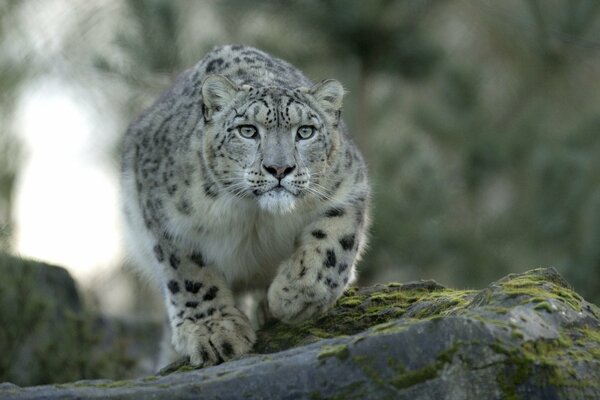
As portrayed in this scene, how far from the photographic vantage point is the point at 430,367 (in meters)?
4.82

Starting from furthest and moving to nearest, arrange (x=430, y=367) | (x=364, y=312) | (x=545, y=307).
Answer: (x=364, y=312)
(x=545, y=307)
(x=430, y=367)

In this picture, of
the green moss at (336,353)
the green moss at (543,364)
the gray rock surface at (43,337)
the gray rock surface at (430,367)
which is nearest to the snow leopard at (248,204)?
the gray rock surface at (430,367)

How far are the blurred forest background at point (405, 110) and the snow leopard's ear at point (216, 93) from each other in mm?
5660

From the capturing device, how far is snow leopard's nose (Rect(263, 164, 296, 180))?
265 inches

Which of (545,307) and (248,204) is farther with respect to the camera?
(248,204)

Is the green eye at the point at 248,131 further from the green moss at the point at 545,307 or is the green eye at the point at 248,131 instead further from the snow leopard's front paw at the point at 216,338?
the green moss at the point at 545,307

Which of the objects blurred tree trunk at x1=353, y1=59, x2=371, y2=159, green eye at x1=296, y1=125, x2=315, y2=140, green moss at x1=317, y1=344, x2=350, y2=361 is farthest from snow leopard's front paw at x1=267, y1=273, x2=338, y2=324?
blurred tree trunk at x1=353, y1=59, x2=371, y2=159

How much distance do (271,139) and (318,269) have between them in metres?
0.86

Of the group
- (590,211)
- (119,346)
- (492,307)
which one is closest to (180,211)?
(492,307)

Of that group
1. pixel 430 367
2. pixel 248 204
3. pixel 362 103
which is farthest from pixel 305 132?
pixel 362 103

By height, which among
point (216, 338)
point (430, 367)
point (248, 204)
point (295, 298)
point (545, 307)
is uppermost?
point (248, 204)

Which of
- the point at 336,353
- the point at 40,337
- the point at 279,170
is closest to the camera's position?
the point at 336,353

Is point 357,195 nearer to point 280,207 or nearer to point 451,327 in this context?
point 280,207

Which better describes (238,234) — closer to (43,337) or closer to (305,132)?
(305,132)
